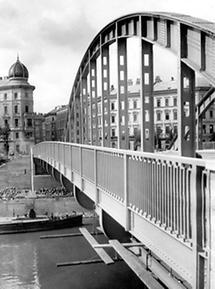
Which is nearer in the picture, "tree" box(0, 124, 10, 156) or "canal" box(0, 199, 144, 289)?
"canal" box(0, 199, 144, 289)

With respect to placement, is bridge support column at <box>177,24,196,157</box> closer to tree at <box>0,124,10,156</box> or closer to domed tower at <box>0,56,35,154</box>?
tree at <box>0,124,10,156</box>

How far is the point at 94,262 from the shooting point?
2422 cm

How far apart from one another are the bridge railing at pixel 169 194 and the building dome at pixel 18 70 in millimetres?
83028

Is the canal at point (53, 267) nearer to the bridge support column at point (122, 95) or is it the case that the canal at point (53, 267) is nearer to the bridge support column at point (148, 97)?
→ the bridge support column at point (122, 95)

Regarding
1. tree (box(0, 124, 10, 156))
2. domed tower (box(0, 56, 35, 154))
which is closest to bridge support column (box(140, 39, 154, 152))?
tree (box(0, 124, 10, 156))

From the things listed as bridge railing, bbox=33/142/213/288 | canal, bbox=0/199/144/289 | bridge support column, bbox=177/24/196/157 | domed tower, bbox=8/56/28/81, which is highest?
domed tower, bbox=8/56/28/81

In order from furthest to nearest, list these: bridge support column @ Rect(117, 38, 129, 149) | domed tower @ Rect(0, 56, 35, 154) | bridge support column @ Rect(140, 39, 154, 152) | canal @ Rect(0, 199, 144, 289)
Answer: domed tower @ Rect(0, 56, 35, 154) < canal @ Rect(0, 199, 144, 289) < bridge support column @ Rect(117, 38, 129, 149) < bridge support column @ Rect(140, 39, 154, 152)

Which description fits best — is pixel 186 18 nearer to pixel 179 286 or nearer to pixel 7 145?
pixel 179 286

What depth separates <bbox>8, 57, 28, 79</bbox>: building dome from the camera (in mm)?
90000

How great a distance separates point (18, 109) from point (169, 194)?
8570 centimetres

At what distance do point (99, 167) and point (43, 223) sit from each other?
2432cm

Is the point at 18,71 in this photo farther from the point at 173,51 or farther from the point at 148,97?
the point at 173,51

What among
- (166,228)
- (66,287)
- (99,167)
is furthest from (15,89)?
(166,228)

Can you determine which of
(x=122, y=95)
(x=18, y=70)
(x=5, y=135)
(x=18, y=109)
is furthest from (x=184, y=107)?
(x=18, y=70)
